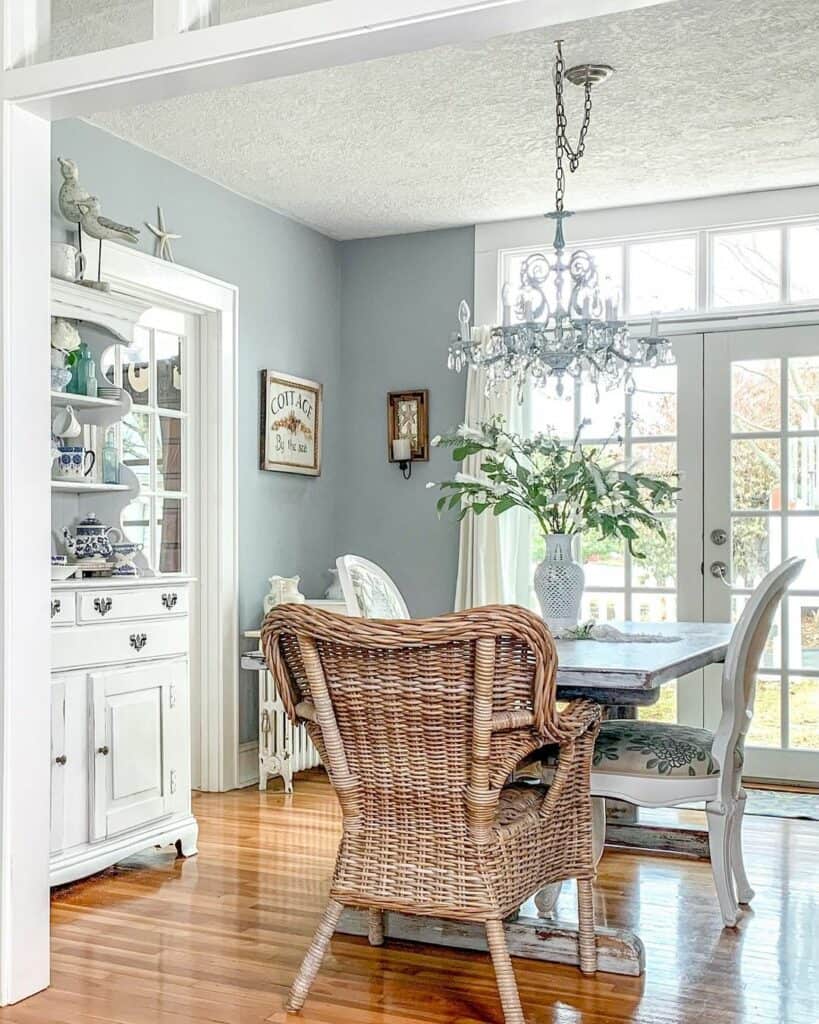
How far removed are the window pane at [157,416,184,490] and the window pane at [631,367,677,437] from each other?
2.09 meters

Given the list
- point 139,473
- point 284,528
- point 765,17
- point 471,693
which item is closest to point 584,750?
point 471,693

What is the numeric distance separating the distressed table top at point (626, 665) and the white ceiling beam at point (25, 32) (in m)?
1.89

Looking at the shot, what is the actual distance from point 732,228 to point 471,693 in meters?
3.67

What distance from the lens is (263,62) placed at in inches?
97.3

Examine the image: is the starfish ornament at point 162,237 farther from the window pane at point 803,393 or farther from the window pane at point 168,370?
the window pane at point 803,393

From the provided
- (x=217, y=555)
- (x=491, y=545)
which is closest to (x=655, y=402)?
(x=491, y=545)

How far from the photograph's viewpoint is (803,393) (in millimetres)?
5207

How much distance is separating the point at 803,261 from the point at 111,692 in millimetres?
3557

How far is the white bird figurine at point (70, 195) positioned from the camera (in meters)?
4.04

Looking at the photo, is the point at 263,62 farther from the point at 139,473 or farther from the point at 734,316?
the point at 734,316

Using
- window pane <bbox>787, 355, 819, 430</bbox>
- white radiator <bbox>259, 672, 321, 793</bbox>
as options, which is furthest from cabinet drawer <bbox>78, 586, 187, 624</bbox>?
window pane <bbox>787, 355, 819, 430</bbox>

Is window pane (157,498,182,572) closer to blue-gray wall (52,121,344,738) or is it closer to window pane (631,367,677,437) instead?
blue-gray wall (52,121,344,738)

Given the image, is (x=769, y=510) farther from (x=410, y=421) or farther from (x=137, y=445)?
(x=137, y=445)

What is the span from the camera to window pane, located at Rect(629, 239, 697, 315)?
18.0 ft
